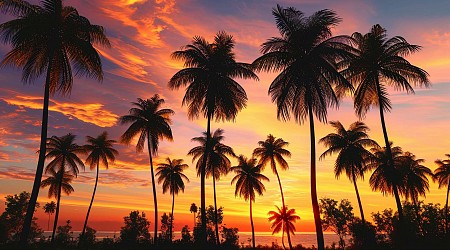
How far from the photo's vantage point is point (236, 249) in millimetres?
43281

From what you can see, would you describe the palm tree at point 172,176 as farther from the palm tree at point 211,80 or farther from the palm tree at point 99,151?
the palm tree at point 211,80

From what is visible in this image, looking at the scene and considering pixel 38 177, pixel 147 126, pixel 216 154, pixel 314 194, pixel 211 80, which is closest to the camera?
pixel 38 177

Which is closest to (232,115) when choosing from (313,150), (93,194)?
(313,150)

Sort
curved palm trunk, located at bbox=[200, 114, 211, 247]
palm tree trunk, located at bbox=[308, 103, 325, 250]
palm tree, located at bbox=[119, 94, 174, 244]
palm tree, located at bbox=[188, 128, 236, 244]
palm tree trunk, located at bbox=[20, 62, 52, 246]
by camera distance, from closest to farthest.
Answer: palm tree trunk, located at bbox=[20, 62, 52, 246] → palm tree trunk, located at bbox=[308, 103, 325, 250] → curved palm trunk, located at bbox=[200, 114, 211, 247] → palm tree, located at bbox=[119, 94, 174, 244] → palm tree, located at bbox=[188, 128, 236, 244]

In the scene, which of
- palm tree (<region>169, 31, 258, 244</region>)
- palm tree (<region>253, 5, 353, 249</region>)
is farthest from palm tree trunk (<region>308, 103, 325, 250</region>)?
palm tree (<region>169, 31, 258, 244</region>)

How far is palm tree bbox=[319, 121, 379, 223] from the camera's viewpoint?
40191 mm

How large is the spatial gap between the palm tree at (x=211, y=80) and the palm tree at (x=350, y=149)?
1755 cm

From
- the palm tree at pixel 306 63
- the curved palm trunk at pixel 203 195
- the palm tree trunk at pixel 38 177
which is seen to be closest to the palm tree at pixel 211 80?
the curved palm trunk at pixel 203 195

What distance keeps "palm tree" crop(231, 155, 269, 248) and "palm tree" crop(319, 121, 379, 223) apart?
16.3 m

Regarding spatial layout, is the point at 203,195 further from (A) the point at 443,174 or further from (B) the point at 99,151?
(A) the point at 443,174

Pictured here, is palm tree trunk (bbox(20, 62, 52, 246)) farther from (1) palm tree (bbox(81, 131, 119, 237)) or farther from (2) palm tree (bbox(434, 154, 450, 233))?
(2) palm tree (bbox(434, 154, 450, 233))

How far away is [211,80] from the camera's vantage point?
2805 centimetres

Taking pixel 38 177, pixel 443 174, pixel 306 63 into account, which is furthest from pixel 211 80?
pixel 443 174

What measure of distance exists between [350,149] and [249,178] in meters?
20.1
